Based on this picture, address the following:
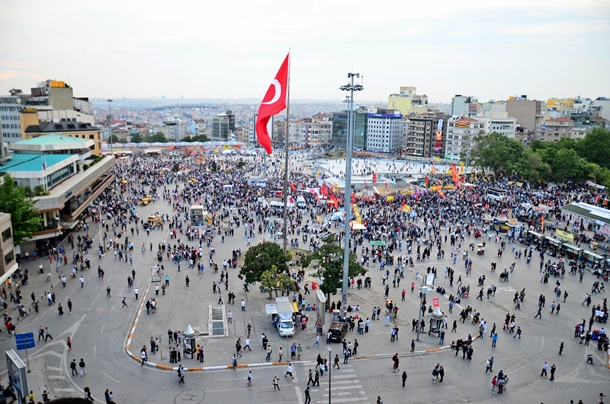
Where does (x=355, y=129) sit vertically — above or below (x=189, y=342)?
above

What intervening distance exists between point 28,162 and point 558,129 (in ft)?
361

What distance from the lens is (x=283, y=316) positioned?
26047 mm

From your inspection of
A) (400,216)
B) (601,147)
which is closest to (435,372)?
(400,216)

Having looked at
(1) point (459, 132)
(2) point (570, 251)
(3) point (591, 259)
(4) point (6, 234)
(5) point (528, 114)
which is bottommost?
(3) point (591, 259)

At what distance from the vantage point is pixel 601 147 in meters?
80.6

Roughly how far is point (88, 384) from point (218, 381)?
18.1ft

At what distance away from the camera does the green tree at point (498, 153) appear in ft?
259

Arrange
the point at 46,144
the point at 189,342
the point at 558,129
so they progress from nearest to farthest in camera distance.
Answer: the point at 189,342
the point at 46,144
the point at 558,129

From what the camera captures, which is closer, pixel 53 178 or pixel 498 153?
pixel 53 178

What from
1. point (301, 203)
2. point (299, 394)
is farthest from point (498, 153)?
point (299, 394)

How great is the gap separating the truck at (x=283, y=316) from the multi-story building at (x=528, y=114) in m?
114

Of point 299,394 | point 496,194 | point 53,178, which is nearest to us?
point 299,394

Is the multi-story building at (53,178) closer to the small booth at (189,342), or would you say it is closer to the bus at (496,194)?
the small booth at (189,342)

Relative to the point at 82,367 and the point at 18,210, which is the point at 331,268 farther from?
the point at 18,210
